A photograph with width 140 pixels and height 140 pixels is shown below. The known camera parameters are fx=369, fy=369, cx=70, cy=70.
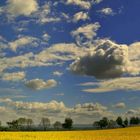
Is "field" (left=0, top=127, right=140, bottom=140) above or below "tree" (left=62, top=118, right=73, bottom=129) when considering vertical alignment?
below

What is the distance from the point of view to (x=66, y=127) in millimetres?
189000

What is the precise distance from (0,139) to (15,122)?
503 ft

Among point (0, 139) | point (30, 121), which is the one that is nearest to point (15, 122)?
point (30, 121)

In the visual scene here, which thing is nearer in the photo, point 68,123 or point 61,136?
point 61,136

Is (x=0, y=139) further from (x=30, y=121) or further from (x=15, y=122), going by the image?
(x=30, y=121)

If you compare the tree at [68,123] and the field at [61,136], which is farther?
the tree at [68,123]

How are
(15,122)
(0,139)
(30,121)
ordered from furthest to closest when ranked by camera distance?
(30,121) < (15,122) < (0,139)

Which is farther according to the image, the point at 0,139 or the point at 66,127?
Result: the point at 66,127

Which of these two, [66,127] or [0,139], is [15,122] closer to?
[66,127]

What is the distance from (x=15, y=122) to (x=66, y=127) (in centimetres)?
2625

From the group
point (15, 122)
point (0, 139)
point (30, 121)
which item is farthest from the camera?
point (30, 121)

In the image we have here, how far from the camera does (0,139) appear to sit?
1248 inches

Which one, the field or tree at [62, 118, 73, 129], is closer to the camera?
the field

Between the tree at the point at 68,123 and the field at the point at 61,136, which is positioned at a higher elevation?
the tree at the point at 68,123
